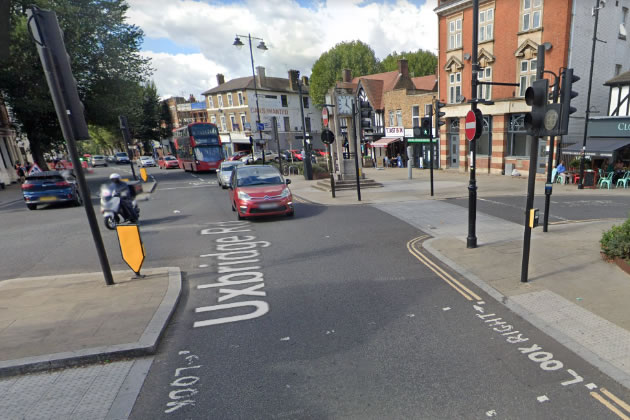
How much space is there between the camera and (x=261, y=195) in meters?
9.88

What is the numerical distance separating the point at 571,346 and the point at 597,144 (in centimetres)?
1867

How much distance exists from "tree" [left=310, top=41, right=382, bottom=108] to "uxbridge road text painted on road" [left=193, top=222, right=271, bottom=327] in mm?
40357

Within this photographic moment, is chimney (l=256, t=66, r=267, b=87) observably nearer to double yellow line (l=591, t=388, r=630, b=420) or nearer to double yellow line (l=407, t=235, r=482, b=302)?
double yellow line (l=407, t=235, r=482, b=302)

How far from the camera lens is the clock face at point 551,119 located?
4.65 m

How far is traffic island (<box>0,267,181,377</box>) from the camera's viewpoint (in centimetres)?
373

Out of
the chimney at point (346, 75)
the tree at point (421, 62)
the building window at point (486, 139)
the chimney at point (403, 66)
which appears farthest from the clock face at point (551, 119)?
the tree at point (421, 62)

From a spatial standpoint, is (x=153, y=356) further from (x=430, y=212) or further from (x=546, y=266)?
(x=430, y=212)

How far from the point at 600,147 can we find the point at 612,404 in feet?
62.0

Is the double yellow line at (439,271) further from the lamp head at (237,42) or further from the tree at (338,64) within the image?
the tree at (338,64)

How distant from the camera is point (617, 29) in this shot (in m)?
19.3

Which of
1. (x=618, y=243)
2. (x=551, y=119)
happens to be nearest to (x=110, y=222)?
(x=551, y=119)

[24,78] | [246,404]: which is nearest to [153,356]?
[246,404]

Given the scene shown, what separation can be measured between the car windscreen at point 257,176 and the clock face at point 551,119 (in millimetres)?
7557

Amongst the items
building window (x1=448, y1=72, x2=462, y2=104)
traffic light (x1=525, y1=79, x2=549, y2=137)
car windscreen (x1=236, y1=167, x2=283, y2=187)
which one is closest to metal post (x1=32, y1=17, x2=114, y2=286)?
car windscreen (x1=236, y1=167, x2=283, y2=187)
